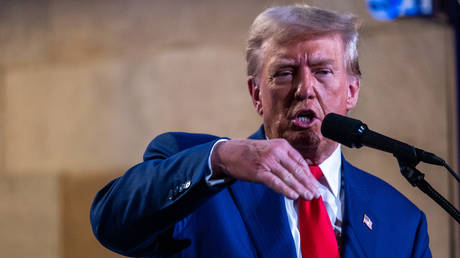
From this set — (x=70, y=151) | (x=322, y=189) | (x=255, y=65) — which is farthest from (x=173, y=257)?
(x=70, y=151)

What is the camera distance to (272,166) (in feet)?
3.80

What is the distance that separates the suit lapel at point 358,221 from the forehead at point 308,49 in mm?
401

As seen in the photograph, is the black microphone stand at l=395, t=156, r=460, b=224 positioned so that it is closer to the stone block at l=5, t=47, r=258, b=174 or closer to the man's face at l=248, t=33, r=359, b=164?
the man's face at l=248, t=33, r=359, b=164

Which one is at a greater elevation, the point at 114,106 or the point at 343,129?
the point at 343,129

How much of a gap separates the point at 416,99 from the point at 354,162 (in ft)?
1.72

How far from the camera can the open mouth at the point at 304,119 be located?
1.76m

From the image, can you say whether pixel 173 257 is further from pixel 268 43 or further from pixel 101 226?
pixel 268 43

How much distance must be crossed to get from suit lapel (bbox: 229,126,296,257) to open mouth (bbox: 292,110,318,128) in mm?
231

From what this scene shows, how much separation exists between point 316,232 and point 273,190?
0.42m

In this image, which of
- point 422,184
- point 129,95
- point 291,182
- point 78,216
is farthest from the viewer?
point 78,216

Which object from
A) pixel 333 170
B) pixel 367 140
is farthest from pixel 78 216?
pixel 367 140

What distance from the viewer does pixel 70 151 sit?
420cm

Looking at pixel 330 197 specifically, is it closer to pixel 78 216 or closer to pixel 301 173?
pixel 301 173

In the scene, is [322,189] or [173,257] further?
[322,189]
